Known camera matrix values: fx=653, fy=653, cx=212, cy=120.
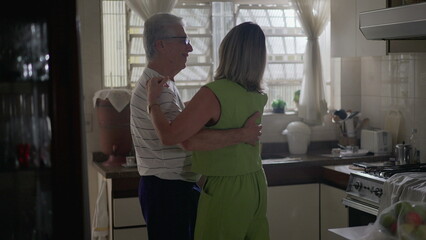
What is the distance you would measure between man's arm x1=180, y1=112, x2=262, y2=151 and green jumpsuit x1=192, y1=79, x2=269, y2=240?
0.03 metres

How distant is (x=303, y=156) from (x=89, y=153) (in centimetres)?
136

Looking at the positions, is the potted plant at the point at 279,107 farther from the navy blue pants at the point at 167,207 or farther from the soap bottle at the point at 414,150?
the navy blue pants at the point at 167,207

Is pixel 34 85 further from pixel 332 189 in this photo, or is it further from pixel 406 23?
pixel 332 189

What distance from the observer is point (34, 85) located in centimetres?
132

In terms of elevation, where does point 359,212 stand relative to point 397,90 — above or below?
below

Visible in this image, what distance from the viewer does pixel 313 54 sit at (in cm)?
433

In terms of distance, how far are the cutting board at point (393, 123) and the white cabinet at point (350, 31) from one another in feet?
1.57

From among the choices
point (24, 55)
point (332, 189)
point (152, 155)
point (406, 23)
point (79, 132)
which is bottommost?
point (332, 189)

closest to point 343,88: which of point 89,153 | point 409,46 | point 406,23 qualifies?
point 409,46

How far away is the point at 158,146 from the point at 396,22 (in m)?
1.42

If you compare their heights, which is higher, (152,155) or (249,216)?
(152,155)

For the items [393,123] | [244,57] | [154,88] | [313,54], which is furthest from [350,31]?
[154,88]

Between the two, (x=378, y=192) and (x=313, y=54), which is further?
(x=313, y=54)

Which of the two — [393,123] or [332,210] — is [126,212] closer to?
[332,210]
